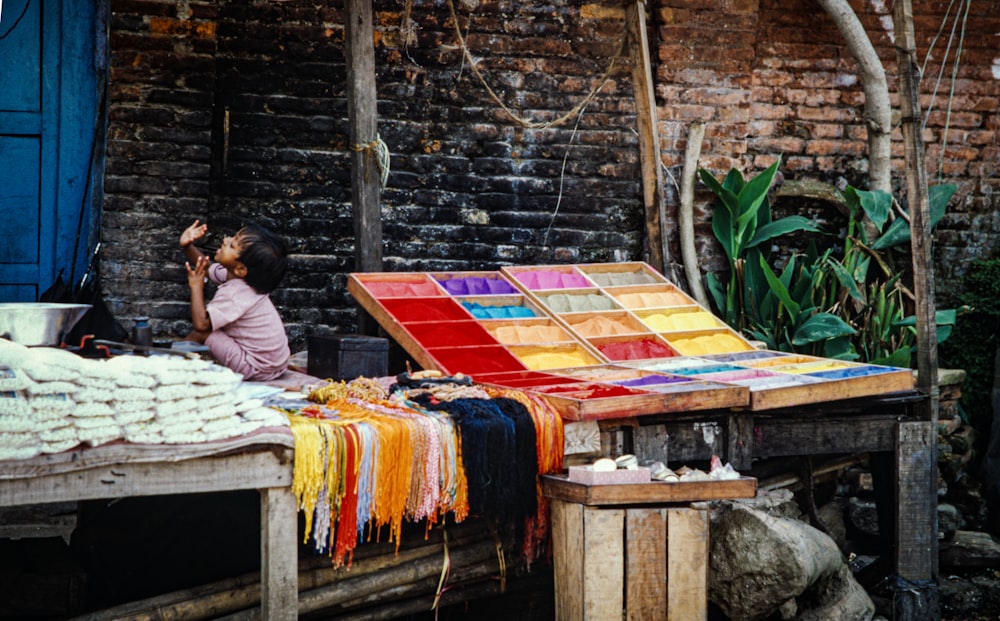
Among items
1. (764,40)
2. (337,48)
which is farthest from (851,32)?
(337,48)

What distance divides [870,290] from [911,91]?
1.57 metres

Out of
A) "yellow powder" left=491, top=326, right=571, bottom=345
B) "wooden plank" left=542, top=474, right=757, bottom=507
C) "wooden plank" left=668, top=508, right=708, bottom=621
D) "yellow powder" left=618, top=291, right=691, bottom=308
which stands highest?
"yellow powder" left=618, top=291, right=691, bottom=308

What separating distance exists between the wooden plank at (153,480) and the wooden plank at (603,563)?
1.12 metres

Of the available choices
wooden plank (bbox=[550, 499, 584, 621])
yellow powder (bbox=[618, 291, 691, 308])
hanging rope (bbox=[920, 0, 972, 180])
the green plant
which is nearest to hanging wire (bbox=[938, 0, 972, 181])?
hanging rope (bbox=[920, 0, 972, 180])

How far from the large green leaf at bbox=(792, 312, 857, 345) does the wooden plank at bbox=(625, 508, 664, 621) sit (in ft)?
8.41

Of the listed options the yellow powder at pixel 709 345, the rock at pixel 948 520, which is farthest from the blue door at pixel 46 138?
the rock at pixel 948 520

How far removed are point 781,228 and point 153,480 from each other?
449 centimetres

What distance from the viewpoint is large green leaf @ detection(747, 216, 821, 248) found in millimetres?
6555

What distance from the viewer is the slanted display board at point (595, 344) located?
14.5ft

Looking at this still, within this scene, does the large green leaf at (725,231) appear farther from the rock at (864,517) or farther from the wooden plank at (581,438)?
the wooden plank at (581,438)

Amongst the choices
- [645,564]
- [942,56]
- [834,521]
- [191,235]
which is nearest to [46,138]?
[191,235]

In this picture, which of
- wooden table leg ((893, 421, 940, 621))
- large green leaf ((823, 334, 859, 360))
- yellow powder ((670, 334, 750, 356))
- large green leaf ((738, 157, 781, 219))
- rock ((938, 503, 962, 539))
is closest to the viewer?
wooden table leg ((893, 421, 940, 621))

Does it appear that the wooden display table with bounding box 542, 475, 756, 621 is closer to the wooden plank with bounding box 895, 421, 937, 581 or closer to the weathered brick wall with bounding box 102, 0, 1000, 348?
the wooden plank with bounding box 895, 421, 937, 581

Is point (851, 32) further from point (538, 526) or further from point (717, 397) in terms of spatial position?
point (538, 526)
